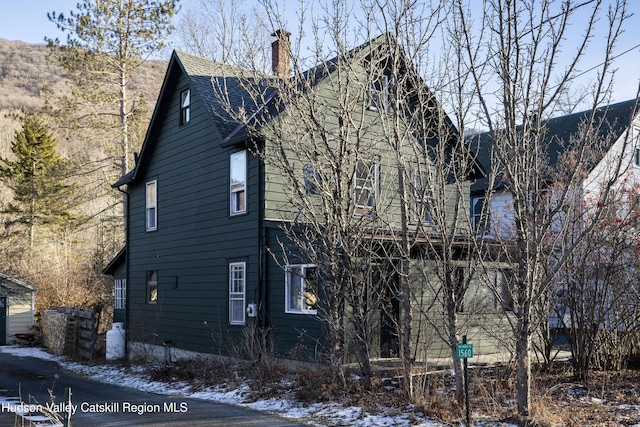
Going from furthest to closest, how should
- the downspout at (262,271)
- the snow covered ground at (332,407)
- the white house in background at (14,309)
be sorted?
1. the white house in background at (14,309)
2. the downspout at (262,271)
3. the snow covered ground at (332,407)

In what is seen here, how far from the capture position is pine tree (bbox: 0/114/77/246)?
3572 cm

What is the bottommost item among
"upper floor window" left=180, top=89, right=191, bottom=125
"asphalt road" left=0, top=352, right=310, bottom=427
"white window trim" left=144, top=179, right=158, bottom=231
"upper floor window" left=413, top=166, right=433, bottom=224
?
"asphalt road" left=0, top=352, right=310, bottom=427

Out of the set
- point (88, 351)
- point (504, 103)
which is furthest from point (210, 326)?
point (504, 103)

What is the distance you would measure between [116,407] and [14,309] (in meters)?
18.5

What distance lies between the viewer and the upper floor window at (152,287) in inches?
762

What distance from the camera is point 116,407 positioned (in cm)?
1130

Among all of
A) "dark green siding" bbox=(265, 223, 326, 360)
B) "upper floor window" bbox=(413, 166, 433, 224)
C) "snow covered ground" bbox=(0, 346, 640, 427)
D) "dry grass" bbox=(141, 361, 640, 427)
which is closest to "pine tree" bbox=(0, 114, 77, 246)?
"dark green siding" bbox=(265, 223, 326, 360)

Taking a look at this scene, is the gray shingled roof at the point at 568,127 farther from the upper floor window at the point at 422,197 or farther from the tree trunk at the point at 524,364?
the tree trunk at the point at 524,364

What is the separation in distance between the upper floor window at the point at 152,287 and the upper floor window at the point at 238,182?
5010 millimetres

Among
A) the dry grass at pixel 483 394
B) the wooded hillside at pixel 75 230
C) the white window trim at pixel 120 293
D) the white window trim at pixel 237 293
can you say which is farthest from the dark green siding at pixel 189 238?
the wooded hillside at pixel 75 230

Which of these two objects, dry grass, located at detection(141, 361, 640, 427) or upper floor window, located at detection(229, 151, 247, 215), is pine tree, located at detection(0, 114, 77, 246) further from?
dry grass, located at detection(141, 361, 640, 427)

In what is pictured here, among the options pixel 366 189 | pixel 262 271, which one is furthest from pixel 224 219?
pixel 366 189

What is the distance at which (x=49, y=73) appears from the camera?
77.9 m

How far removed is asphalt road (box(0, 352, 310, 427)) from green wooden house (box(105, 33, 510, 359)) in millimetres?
2504
